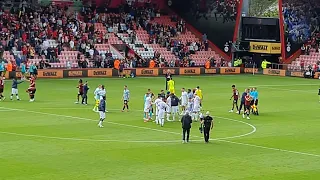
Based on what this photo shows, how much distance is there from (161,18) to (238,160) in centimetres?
6053

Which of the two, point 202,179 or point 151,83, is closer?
point 202,179

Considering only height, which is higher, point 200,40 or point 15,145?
point 200,40

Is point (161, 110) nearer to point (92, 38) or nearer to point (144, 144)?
point (144, 144)

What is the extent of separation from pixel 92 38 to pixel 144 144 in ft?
153

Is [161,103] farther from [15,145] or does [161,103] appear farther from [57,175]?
[57,175]

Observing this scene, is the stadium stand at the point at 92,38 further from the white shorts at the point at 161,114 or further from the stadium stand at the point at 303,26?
the white shorts at the point at 161,114

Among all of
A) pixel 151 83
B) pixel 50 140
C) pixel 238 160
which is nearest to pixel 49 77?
pixel 151 83

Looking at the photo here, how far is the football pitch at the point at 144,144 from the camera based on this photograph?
25.8 metres

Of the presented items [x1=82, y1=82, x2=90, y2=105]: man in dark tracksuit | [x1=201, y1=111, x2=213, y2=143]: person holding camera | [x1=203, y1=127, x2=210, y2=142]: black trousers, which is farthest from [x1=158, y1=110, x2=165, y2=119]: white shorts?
[x1=82, y1=82, x2=90, y2=105]: man in dark tracksuit

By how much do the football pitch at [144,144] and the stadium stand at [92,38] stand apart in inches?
752

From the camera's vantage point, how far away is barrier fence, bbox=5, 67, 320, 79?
224 ft

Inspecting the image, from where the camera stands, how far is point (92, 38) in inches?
3049

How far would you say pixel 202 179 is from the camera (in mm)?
24672

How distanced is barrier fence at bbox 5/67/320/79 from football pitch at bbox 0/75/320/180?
1542 cm
